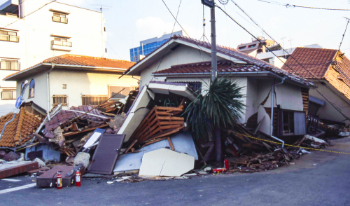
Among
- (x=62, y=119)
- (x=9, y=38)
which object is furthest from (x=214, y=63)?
(x=9, y=38)

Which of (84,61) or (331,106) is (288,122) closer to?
(331,106)

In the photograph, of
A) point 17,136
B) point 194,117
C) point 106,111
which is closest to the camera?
point 194,117

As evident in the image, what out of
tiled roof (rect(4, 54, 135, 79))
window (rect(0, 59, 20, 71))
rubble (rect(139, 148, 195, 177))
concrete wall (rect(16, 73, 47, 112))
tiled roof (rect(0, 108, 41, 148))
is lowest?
rubble (rect(139, 148, 195, 177))

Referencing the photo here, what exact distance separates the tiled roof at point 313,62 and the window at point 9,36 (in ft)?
80.3

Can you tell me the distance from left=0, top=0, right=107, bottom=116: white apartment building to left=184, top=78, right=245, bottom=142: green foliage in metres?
23.3

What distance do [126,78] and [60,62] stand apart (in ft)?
16.3

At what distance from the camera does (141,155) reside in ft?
29.1

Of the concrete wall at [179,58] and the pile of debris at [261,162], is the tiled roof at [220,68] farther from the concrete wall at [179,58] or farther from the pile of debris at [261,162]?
the pile of debris at [261,162]

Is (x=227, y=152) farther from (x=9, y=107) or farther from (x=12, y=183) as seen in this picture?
(x=9, y=107)

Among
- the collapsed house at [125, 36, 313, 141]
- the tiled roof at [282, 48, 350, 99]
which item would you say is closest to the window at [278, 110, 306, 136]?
the collapsed house at [125, 36, 313, 141]

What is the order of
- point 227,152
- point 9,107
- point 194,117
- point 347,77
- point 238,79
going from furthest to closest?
point 9,107
point 347,77
point 238,79
point 227,152
point 194,117

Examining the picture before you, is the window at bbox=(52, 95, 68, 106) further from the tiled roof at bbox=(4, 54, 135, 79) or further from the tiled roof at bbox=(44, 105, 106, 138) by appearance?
the tiled roof at bbox=(44, 105, 106, 138)

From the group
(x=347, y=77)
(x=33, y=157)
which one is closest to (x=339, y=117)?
(x=347, y=77)

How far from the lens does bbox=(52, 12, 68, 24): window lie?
28508 mm
